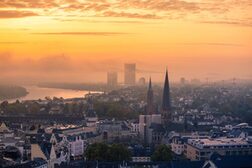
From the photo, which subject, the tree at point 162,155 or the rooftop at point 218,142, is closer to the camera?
the tree at point 162,155

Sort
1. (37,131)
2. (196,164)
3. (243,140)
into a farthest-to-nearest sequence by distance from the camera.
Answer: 1. (37,131)
2. (243,140)
3. (196,164)

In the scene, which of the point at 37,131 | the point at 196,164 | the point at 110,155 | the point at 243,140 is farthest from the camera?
the point at 37,131

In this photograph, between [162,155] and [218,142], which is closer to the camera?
[162,155]

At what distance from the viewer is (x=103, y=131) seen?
96.8 feet

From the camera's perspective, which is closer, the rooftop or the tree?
the tree

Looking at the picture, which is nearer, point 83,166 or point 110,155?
point 83,166

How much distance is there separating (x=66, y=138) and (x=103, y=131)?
6.59m

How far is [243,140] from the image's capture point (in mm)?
22688

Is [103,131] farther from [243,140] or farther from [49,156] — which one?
[49,156]

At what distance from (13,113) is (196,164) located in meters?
27.1

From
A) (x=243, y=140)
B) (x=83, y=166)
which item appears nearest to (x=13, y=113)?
(x=243, y=140)

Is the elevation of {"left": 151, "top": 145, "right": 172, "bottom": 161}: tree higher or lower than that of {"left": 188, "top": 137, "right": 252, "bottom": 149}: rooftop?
lower

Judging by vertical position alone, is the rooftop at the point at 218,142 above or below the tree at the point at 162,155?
above

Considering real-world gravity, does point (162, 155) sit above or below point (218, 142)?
below
